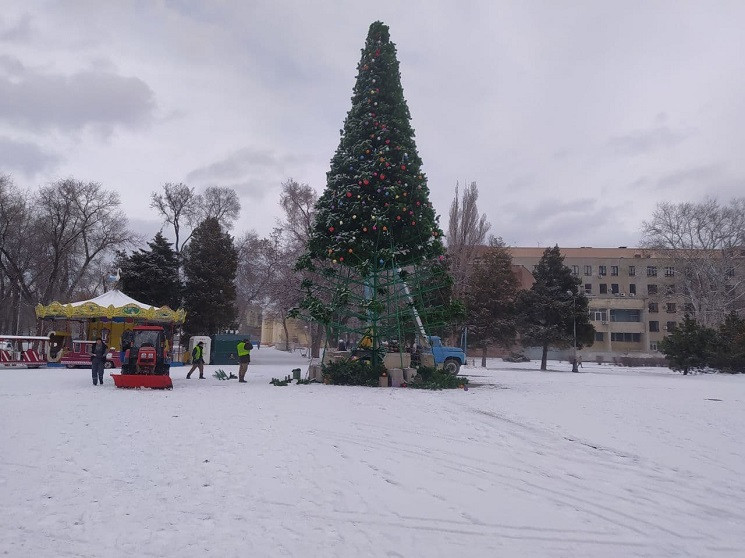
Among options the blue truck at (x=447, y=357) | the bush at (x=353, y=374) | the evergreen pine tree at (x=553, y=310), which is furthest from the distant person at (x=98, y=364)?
the evergreen pine tree at (x=553, y=310)

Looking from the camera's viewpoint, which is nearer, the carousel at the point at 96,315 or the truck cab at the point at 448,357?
the truck cab at the point at 448,357

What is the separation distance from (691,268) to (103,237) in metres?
52.2

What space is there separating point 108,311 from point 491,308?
93.6ft

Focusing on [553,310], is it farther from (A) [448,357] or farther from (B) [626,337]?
(B) [626,337]

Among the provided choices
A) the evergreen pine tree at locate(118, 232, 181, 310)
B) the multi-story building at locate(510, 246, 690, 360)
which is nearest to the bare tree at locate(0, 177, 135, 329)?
the evergreen pine tree at locate(118, 232, 181, 310)

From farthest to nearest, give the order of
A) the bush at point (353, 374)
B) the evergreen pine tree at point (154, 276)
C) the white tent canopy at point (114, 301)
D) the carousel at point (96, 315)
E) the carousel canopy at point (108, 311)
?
the evergreen pine tree at point (154, 276) → the white tent canopy at point (114, 301) → the carousel canopy at point (108, 311) → the carousel at point (96, 315) → the bush at point (353, 374)

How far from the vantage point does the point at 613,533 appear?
500 cm

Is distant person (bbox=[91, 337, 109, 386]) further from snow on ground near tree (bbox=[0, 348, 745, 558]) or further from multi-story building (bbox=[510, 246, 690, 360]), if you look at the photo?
multi-story building (bbox=[510, 246, 690, 360])

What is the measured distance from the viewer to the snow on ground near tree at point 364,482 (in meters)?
4.66

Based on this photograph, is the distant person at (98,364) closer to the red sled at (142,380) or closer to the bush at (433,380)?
the red sled at (142,380)

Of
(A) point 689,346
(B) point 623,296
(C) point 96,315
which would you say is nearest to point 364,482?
(C) point 96,315

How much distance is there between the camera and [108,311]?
30.5 meters

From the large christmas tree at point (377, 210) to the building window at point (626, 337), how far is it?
58909 mm

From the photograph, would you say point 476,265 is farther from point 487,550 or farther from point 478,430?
point 487,550
